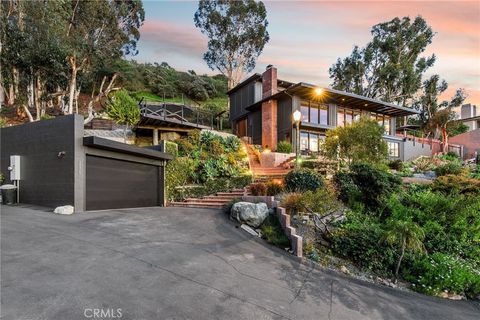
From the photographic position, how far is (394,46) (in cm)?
3475

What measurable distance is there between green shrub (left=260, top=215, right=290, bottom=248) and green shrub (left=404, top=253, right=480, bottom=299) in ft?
9.63

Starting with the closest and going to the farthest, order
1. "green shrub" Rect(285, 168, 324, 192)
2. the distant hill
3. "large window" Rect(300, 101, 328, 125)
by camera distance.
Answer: "green shrub" Rect(285, 168, 324, 192)
"large window" Rect(300, 101, 328, 125)
the distant hill

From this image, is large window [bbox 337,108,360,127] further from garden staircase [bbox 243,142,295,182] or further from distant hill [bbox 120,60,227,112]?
distant hill [bbox 120,60,227,112]

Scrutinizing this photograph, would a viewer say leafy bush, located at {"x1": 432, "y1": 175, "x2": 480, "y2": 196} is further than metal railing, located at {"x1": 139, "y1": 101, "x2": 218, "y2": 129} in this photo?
No

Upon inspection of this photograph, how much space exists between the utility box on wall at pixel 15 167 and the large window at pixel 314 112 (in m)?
18.7

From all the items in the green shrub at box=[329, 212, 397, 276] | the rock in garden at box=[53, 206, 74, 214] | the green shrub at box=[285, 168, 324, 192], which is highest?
the green shrub at box=[285, 168, 324, 192]

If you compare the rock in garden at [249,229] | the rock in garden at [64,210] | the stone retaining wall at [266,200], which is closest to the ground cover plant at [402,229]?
the stone retaining wall at [266,200]

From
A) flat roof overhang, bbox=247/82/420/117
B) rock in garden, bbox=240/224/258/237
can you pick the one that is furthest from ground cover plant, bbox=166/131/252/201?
flat roof overhang, bbox=247/82/420/117

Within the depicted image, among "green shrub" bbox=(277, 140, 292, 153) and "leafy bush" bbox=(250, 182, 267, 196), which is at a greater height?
"green shrub" bbox=(277, 140, 292, 153)

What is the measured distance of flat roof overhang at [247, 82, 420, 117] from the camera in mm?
19594

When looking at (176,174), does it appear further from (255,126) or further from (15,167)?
(255,126)

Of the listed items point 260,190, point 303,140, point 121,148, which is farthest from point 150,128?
point 303,140

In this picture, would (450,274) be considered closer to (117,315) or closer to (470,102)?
(117,315)

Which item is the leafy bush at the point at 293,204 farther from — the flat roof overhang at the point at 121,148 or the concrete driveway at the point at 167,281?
the flat roof overhang at the point at 121,148
